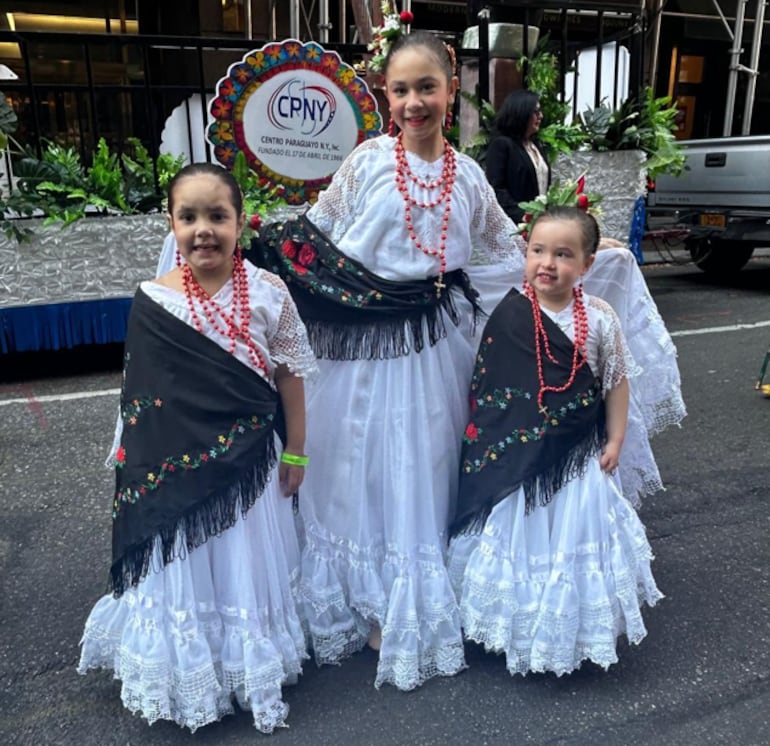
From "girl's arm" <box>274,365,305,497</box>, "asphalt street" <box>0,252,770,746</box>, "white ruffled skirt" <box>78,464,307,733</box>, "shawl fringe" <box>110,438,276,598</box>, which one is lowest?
"asphalt street" <box>0,252,770,746</box>

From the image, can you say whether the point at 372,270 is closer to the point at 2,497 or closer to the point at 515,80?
the point at 2,497

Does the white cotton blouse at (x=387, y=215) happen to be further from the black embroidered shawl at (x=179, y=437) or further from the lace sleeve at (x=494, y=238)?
the black embroidered shawl at (x=179, y=437)

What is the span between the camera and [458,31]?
12.5 metres

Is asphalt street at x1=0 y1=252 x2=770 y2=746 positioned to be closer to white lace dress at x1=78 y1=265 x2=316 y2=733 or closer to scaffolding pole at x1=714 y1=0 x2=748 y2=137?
white lace dress at x1=78 y1=265 x2=316 y2=733

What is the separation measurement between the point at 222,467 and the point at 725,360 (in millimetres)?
4900

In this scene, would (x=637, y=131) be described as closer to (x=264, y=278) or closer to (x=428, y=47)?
(x=428, y=47)

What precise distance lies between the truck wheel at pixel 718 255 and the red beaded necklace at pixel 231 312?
27.6ft

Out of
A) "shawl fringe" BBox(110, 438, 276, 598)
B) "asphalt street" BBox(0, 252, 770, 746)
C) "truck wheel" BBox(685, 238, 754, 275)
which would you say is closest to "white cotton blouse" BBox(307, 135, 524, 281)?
"shawl fringe" BBox(110, 438, 276, 598)

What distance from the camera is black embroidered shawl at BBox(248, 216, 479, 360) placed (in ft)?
7.61

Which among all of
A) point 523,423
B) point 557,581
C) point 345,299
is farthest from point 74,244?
point 557,581

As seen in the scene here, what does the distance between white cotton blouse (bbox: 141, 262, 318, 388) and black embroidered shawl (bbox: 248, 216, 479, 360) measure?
20cm

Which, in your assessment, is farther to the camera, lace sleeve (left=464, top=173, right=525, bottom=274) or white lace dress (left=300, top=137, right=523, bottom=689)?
lace sleeve (left=464, top=173, right=525, bottom=274)

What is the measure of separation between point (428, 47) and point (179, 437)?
1.28 meters

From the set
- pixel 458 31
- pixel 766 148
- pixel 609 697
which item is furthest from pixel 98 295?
pixel 458 31
